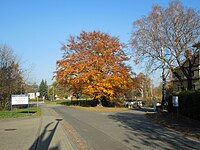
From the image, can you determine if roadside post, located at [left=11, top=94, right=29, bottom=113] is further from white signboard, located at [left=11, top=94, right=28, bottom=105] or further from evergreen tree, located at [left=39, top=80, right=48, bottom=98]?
evergreen tree, located at [left=39, top=80, right=48, bottom=98]


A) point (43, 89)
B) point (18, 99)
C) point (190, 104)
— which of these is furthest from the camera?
point (43, 89)

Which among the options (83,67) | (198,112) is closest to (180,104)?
(198,112)

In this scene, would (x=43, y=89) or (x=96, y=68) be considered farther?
(x=43, y=89)

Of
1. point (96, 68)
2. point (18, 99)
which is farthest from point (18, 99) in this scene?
point (96, 68)

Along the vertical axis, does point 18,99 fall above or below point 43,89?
below

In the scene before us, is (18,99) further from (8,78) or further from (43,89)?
(43,89)

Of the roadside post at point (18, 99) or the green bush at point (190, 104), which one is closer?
the green bush at point (190, 104)

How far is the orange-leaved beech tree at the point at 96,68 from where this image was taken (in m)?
37.5

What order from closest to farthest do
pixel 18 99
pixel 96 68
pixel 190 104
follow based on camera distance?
1. pixel 190 104
2. pixel 18 99
3. pixel 96 68

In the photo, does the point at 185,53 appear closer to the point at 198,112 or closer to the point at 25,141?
the point at 198,112

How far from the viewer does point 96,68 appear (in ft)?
126

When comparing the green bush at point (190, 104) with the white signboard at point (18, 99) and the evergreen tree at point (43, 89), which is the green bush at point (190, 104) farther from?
the evergreen tree at point (43, 89)

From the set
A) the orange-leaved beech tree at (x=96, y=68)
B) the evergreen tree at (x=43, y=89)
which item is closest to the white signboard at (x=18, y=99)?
the orange-leaved beech tree at (x=96, y=68)

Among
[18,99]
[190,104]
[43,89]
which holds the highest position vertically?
[43,89]
